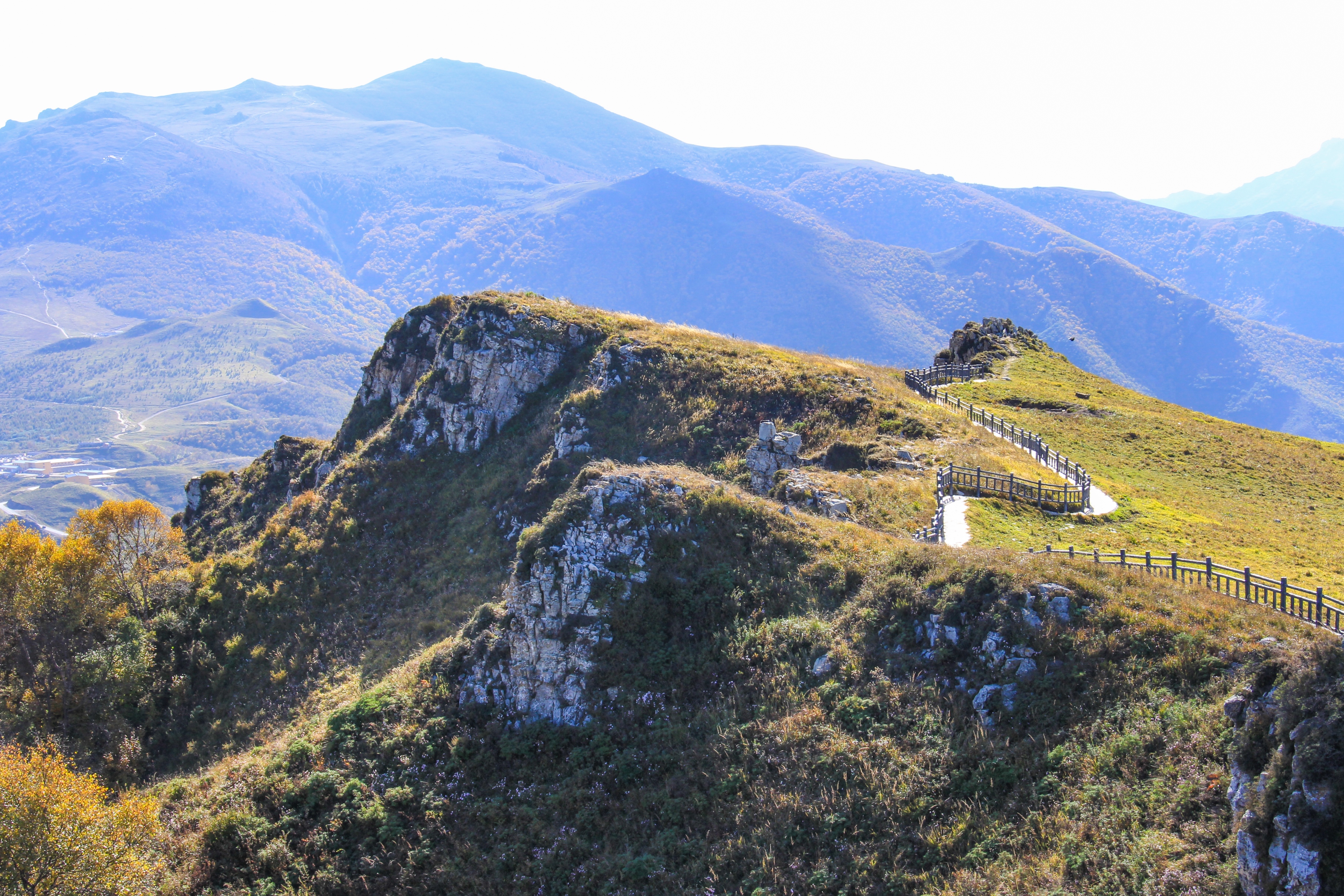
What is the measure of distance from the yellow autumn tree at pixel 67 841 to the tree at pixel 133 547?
67.3ft

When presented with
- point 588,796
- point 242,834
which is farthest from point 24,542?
point 588,796

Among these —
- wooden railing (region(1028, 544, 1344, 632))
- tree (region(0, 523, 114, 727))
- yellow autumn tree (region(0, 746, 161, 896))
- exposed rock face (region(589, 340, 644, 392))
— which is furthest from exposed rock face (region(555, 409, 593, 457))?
tree (region(0, 523, 114, 727))

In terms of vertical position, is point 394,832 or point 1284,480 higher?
point 1284,480

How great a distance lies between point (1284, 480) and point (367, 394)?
5541cm

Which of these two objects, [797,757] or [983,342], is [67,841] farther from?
[983,342]

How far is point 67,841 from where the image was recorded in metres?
17.0

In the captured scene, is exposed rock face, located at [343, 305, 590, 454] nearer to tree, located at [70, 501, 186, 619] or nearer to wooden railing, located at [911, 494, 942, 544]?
tree, located at [70, 501, 186, 619]

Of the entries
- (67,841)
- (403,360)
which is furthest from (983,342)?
(67,841)

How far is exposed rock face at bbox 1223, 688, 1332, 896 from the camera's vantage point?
1000 cm

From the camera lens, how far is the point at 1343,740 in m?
10.2

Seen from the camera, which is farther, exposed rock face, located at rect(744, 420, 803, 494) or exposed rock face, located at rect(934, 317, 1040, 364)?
exposed rock face, located at rect(934, 317, 1040, 364)

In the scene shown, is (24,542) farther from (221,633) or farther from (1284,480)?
(1284,480)

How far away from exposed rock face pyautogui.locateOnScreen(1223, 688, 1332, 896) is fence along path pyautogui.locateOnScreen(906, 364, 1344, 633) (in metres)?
5.96

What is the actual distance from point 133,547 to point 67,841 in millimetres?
26778
